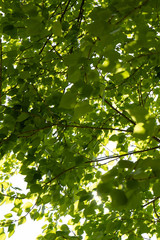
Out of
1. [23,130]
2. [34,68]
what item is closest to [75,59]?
[23,130]

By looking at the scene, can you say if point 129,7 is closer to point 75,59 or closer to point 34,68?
point 75,59

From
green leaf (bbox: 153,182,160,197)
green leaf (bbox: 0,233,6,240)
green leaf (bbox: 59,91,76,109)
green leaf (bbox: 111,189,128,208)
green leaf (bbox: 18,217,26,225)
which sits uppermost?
green leaf (bbox: 59,91,76,109)

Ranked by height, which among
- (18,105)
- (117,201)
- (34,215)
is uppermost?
(18,105)

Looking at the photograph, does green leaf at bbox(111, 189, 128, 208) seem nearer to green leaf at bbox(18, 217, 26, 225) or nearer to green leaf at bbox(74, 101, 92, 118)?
green leaf at bbox(74, 101, 92, 118)

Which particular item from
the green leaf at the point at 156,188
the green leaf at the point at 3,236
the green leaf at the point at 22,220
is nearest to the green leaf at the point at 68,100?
the green leaf at the point at 156,188

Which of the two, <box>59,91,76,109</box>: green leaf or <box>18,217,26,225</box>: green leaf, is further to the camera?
<box>18,217,26,225</box>: green leaf

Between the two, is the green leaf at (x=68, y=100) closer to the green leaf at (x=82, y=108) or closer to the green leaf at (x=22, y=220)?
the green leaf at (x=82, y=108)

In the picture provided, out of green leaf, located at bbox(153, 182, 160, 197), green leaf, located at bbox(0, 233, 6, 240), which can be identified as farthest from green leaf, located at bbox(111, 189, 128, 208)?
green leaf, located at bbox(0, 233, 6, 240)

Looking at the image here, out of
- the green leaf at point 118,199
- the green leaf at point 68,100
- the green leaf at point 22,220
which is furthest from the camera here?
the green leaf at point 22,220

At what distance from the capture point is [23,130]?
67.4 inches

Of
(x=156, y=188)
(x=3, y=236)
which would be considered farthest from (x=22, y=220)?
(x=156, y=188)

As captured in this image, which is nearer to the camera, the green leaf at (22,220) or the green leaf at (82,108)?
the green leaf at (82,108)

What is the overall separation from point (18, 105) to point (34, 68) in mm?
496

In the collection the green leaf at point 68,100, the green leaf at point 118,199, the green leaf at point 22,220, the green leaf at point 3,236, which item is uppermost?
the green leaf at point 68,100
